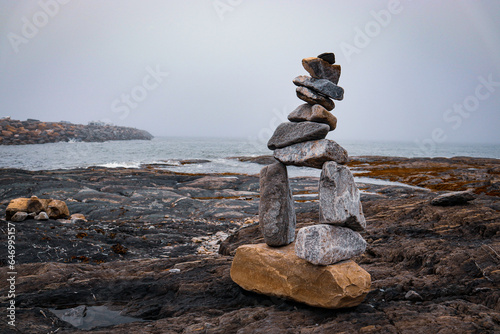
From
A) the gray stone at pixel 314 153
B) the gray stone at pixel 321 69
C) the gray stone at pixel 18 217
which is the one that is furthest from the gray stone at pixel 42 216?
the gray stone at pixel 321 69

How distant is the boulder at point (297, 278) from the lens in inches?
283

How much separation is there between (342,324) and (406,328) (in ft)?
4.01

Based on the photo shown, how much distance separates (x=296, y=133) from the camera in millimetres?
8828

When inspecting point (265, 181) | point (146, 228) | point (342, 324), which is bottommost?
point (146, 228)

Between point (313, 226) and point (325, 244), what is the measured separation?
0.53 meters

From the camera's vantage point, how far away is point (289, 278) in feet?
26.3

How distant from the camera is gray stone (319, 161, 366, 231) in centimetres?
763

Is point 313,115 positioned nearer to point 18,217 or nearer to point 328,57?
point 328,57

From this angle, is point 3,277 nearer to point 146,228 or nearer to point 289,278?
point 289,278

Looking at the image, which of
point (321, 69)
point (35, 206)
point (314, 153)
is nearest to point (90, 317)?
point (314, 153)

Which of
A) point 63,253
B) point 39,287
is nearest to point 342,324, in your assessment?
point 39,287

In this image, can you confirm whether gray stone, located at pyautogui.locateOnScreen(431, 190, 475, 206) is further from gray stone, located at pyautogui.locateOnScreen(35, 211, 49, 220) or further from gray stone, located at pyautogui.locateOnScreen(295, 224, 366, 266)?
gray stone, located at pyautogui.locateOnScreen(35, 211, 49, 220)

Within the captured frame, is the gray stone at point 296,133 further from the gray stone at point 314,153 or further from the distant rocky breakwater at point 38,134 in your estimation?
the distant rocky breakwater at point 38,134

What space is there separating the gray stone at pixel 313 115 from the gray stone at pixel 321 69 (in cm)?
94
